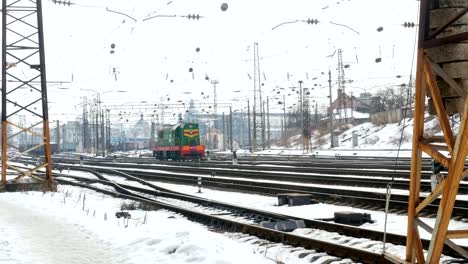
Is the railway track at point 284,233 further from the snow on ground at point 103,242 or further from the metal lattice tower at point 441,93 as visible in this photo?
the metal lattice tower at point 441,93

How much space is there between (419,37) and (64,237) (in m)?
7.50

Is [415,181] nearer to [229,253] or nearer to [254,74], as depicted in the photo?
[229,253]

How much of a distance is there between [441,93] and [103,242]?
6.51 meters

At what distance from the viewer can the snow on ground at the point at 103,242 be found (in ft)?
27.4

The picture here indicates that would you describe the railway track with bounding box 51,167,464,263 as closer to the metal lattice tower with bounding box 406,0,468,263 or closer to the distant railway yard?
the distant railway yard

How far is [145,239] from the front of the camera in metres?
9.69

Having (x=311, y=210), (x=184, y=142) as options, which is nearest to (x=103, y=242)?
(x=311, y=210)

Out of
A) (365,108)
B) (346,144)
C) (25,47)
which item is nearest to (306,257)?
(25,47)

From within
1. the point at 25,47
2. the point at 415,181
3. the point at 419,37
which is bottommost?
the point at 415,181

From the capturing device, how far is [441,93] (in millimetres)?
6969

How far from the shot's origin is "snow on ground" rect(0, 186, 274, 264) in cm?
835

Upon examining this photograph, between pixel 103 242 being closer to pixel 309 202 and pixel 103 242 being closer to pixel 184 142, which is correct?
pixel 309 202

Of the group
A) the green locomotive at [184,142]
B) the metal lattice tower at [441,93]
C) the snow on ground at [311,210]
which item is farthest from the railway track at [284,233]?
the green locomotive at [184,142]

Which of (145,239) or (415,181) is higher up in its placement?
(415,181)
